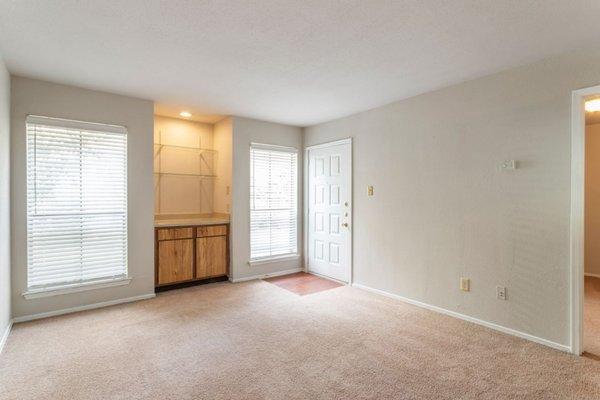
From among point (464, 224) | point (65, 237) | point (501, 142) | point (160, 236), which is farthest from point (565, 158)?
point (65, 237)

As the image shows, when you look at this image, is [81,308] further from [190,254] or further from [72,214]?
[190,254]

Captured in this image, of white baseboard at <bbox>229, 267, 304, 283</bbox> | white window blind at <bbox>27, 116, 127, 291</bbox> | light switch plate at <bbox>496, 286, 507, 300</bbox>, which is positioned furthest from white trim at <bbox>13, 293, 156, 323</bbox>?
light switch plate at <bbox>496, 286, 507, 300</bbox>

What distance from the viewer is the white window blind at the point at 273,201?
16.8 feet

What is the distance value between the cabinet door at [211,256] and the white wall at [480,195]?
214 centimetres

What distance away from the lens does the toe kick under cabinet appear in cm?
438

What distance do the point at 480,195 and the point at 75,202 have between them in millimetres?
4403

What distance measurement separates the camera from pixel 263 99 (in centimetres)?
407

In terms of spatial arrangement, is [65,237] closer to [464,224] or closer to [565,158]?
[464,224]

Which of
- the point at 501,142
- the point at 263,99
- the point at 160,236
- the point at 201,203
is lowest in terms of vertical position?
the point at 160,236

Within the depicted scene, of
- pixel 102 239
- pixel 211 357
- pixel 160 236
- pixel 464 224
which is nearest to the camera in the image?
pixel 211 357

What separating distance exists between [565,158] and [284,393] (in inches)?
116

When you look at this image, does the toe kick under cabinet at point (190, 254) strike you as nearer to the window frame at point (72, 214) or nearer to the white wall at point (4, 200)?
the window frame at point (72, 214)

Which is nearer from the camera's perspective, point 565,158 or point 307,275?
point 565,158

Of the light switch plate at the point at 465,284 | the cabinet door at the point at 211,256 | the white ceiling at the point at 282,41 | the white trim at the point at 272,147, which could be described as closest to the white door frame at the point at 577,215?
the white ceiling at the point at 282,41
